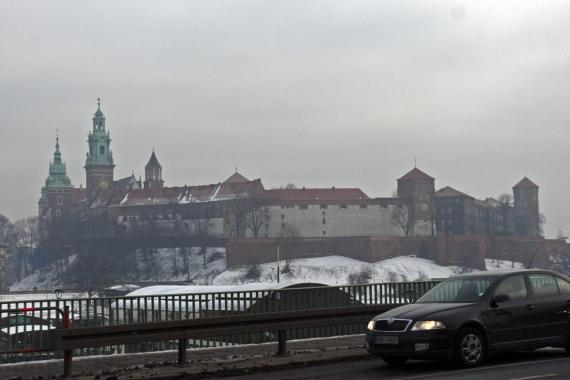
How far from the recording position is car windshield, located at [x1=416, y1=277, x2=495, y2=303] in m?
13.3

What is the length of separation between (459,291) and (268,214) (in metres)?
146

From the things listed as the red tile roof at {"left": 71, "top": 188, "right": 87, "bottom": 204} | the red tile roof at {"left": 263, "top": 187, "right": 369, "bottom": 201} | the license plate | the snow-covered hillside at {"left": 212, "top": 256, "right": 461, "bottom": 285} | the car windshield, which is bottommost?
the license plate

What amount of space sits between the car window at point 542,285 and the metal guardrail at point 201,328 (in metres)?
2.73

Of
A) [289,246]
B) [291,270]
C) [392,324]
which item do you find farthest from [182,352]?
[289,246]

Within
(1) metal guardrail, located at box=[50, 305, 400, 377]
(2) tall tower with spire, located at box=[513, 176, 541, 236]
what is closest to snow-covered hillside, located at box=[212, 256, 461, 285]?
(2) tall tower with spire, located at box=[513, 176, 541, 236]

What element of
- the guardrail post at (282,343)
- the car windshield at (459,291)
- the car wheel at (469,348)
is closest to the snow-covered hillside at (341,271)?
the guardrail post at (282,343)

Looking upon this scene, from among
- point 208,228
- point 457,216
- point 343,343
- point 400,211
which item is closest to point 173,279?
point 208,228

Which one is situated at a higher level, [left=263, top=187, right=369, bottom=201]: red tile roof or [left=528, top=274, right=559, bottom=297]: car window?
[left=263, top=187, right=369, bottom=201]: red tile roof

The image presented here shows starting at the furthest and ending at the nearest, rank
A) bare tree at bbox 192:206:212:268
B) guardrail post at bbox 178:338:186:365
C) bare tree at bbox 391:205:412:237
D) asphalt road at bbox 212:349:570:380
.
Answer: bare tree at bbox 192:206:212:268 < bare tree at bbox 391:205:412:237 < guardrail post at bbox 178:338:186:365 < asphalt road at bbox 212:349:570:380

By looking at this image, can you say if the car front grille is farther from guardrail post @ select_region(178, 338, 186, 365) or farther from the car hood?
guardrail post @ select_region(178, 338, 186, 365)

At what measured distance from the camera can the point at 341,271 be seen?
143 metres

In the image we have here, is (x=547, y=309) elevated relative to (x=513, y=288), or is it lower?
lower

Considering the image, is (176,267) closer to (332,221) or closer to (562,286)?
(332,221)

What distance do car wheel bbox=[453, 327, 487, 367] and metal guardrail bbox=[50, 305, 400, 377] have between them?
109 inches
